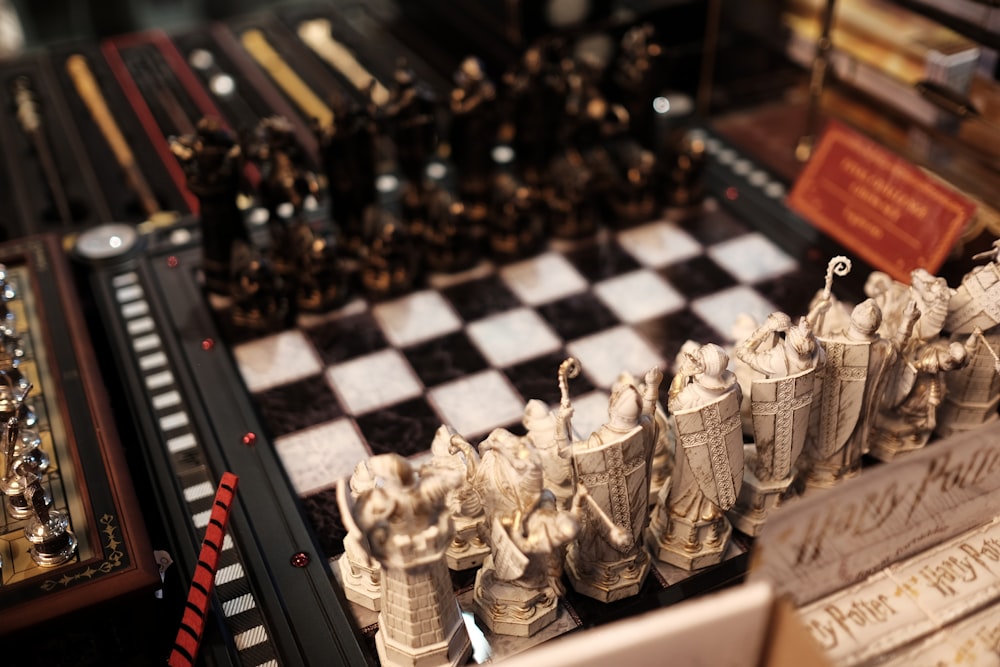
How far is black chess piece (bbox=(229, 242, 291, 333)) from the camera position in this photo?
3416mm

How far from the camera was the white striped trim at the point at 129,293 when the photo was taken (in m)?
3.66

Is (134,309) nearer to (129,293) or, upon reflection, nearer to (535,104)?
(129,293)

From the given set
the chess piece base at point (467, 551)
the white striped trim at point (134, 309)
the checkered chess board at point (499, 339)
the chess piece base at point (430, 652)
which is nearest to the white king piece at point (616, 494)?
the chess piece base at point (467, 551)

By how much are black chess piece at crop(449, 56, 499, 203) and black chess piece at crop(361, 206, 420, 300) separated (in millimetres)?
347

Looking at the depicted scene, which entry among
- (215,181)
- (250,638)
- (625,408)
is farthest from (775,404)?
(215,181)

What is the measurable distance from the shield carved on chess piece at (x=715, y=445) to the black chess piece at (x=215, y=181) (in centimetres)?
182

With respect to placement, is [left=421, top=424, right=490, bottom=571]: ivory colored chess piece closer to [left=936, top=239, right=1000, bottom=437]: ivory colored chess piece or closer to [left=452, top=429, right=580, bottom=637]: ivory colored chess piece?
[left=452, top=429, right=580, bottom=637]: ivory colored chess piece

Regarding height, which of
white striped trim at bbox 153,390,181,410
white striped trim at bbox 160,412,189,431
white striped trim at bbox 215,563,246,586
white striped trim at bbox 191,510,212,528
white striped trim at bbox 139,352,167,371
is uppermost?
white striped trim at bbox 139,352,167,371

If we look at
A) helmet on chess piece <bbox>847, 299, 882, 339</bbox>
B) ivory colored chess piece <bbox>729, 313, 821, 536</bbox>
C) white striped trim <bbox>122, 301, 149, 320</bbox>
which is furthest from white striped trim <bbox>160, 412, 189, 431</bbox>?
helmet on chess piece <bbox>847, 299, 882, 339</bbox>

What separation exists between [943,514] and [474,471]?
1086 mm

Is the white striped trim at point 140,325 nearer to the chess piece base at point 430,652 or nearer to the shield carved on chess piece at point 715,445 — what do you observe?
the chess piece base at point 430,652

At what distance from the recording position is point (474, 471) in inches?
95.1

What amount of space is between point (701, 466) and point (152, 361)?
1.96 meters

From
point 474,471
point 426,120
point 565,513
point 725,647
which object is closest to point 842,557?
point 725,647
